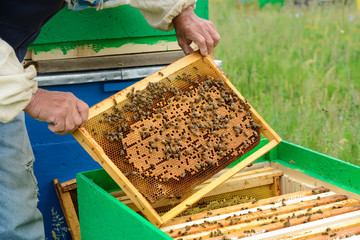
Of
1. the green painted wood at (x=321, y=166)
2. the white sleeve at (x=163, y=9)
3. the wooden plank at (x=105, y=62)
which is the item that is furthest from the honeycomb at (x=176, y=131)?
the wooden plank at (x=105, y=62)

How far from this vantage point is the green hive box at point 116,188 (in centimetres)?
181

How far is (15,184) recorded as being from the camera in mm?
2430

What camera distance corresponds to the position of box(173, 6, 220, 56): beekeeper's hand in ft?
7.92

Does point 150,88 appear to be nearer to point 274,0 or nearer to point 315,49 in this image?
point 315,49

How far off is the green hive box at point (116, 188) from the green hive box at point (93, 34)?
3.23 ft

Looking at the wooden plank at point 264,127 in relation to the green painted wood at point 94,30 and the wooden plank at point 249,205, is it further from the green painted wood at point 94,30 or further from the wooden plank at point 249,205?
the green painted wood at point 94,30

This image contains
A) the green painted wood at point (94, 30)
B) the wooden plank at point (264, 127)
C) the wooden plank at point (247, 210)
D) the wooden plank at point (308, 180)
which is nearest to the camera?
the wooden plank at point (247, 210)

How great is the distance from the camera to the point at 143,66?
3105mm

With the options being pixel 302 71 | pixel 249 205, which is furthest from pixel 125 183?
pixel 302 71

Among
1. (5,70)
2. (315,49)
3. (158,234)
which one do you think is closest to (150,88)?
(5,70)

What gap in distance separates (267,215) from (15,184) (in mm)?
1421

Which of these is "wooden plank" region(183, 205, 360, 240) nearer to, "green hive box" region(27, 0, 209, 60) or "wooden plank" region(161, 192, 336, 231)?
"wooden plank" region(161, 192, 336, 231)

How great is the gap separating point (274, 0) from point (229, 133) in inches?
423

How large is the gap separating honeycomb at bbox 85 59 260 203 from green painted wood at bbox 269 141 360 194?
41cm
